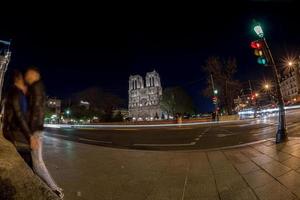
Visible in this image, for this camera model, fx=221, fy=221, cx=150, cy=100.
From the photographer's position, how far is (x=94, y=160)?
7.03 m

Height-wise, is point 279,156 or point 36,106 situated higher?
point 36,106

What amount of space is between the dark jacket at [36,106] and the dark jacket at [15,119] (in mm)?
88

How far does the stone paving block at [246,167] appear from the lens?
5209 mm

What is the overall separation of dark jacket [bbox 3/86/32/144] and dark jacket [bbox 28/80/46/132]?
9cm

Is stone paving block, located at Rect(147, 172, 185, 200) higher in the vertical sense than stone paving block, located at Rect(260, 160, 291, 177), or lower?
lower

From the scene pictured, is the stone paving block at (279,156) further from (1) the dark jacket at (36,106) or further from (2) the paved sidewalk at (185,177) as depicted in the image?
(1) the dark jacket at (36,106)

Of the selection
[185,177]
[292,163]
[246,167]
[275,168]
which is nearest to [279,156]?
[292,163]

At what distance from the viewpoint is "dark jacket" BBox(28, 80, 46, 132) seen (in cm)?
335

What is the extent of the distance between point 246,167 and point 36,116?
192 inches

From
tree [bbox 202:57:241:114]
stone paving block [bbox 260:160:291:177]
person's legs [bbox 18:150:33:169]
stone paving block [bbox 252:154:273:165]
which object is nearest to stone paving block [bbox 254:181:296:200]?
stone paving block [bbox 260:160:291:177]

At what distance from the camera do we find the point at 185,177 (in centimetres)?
495

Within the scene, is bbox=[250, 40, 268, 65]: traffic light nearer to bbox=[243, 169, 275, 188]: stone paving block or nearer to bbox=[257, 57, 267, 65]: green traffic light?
bbox=[257, 57, 267, 65]: green traffic light

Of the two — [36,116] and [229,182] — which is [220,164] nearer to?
[229,182]

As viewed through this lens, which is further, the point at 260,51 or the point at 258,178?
the point at 260,51
